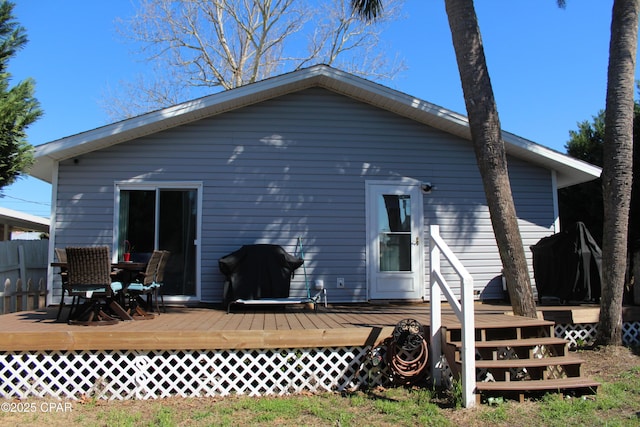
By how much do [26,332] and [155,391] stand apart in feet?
4.13

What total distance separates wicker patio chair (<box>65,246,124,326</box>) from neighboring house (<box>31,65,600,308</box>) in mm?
2130

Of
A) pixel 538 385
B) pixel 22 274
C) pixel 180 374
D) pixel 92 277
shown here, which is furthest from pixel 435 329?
pixel 22 274

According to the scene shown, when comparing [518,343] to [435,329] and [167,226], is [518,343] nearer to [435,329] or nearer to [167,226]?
[435,329]

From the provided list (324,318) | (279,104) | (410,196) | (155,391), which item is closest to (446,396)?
(324,318)

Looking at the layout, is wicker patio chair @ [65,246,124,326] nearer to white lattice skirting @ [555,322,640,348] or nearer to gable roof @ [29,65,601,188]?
gable roof @ [29,65,601,188]

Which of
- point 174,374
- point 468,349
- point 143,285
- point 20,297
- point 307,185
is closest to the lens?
point 468,349

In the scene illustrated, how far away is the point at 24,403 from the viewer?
4.40 meters

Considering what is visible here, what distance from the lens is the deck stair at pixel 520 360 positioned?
420 centimetres

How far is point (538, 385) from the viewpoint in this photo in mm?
4199

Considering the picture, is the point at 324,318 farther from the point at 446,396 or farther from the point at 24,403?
the point at 24,403

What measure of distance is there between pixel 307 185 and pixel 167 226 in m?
2.15

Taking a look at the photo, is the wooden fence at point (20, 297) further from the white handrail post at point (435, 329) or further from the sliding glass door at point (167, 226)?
the white handrail post at point (435, 329)

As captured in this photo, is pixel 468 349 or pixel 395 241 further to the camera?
pixel 395 241

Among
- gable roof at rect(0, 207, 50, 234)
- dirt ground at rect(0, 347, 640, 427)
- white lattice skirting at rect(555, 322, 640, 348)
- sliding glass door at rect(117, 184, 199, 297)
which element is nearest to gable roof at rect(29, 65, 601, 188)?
sliding glass door at rect(117, 184, 199, 297)
